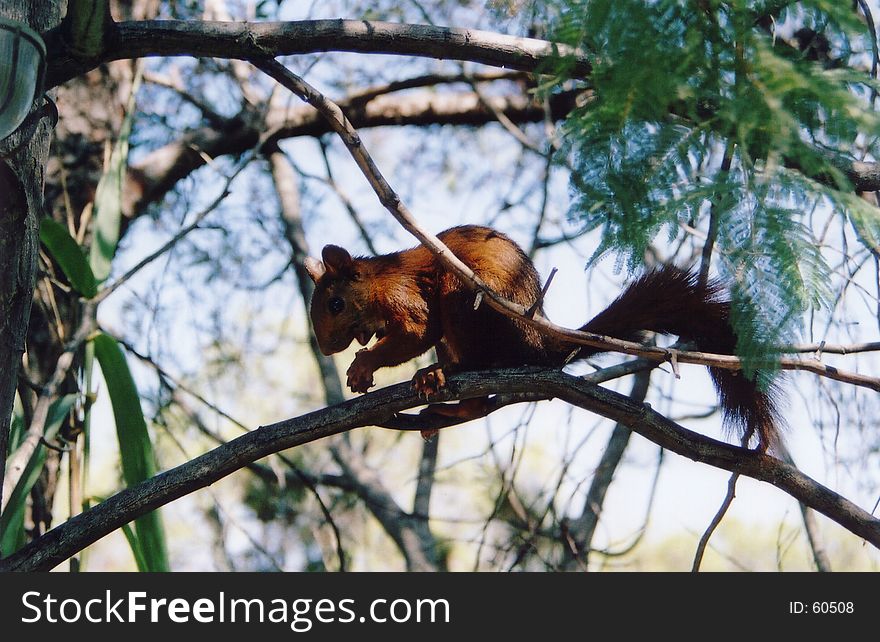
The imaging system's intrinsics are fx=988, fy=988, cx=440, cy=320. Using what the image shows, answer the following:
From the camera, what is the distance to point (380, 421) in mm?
2748

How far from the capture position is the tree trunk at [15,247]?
8.86ft

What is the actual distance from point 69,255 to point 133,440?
83 cm

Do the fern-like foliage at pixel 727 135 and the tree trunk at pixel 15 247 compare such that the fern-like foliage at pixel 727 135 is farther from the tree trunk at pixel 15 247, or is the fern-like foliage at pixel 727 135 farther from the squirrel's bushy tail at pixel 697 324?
the tree trunk at pixel 15 247

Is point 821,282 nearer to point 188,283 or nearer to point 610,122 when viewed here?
point 610,122

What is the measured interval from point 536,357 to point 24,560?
1677 mm

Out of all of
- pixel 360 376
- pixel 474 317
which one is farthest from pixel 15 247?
pixel 474 317

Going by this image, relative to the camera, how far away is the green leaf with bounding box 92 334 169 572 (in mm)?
3219

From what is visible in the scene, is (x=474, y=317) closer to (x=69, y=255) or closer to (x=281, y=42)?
(x=281, y=42)

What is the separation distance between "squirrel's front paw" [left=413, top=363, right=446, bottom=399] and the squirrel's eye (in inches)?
33.5

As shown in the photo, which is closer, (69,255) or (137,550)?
(137,550)

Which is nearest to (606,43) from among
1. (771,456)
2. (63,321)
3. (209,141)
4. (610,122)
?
(610,122)

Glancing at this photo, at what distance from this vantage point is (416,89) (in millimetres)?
6445

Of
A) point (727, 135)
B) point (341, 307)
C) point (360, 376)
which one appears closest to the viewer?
point (727, 135)

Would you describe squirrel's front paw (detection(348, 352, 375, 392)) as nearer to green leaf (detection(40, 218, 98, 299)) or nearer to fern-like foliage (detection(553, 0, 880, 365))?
green leaf (detection(40, 218, 98, 299))
